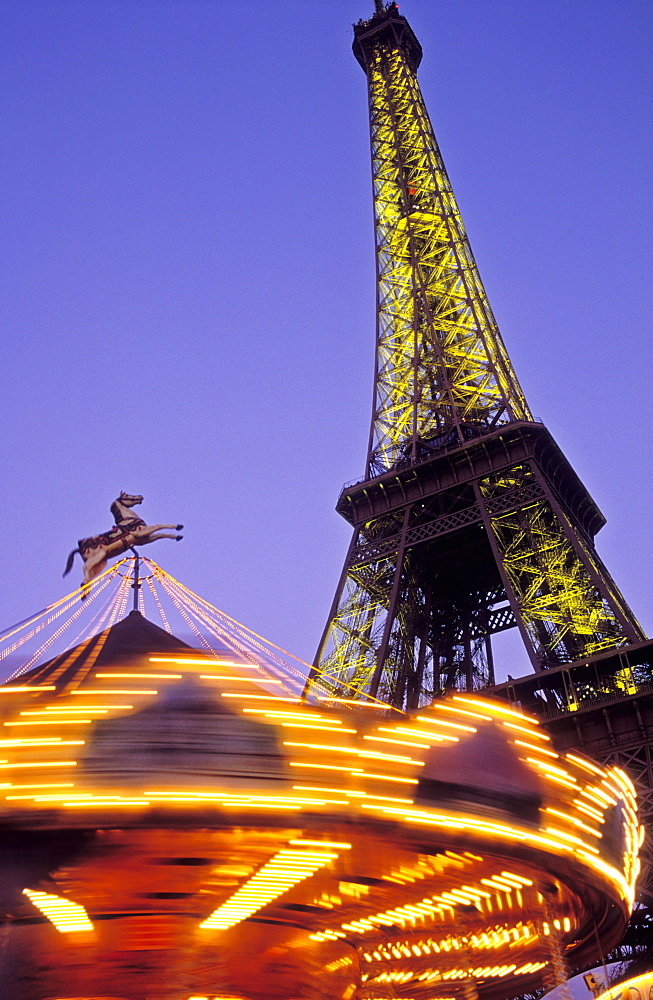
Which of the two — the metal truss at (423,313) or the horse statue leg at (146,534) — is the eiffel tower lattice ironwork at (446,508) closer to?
the metal truss at (423,313)

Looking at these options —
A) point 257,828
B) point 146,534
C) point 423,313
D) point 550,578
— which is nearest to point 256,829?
point 257,828

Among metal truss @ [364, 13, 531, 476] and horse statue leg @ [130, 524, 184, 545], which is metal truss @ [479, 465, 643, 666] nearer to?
metal truss @ [364, 13, 531, 476]

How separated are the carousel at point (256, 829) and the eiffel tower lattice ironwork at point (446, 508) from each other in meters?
15.7

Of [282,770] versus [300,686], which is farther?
[300,686]

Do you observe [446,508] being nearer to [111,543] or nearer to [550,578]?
[550,578]

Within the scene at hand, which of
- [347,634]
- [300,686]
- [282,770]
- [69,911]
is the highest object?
[347,634]

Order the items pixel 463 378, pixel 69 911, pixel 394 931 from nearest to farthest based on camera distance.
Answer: pixel 69 911
pixel 394 931
pixel 463 378

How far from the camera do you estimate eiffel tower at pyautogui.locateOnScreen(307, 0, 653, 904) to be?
26031 millimetres

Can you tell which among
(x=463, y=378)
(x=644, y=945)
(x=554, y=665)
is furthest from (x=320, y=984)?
(x=463, y=378)

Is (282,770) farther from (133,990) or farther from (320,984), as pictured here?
(320,984)

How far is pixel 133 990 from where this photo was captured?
31.1 ft

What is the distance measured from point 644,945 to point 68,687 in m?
25.0

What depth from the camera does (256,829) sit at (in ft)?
24.2

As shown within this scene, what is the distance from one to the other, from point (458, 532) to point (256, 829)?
1006 inches
